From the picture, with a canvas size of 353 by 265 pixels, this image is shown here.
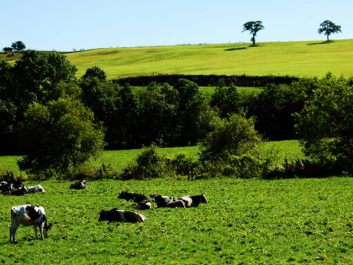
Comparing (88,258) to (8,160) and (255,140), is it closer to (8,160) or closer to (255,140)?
(255,140)

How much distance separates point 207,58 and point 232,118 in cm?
12223

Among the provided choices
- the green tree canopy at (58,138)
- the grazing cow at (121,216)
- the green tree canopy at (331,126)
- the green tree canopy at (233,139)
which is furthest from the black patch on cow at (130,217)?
the green tree canopy at (58,138)

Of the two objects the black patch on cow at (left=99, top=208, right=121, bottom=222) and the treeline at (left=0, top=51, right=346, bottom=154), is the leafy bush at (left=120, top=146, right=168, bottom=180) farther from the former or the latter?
the treeline at (left=0, top=51, right=346, bottom=154)

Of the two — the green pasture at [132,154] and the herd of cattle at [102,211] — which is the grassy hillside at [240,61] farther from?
the herd of cattle at [102,211]

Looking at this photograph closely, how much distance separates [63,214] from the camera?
2753 cm

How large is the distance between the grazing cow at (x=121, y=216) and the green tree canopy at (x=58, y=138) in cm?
2969

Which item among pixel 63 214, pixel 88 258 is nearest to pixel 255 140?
pixel 63 214

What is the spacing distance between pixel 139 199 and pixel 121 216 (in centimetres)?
568

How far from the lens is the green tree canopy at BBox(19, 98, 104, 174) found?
55.6 meters

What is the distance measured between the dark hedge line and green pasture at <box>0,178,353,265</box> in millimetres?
85545

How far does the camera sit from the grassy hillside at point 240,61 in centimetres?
13212

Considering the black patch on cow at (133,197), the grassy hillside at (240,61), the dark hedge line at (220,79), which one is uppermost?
the grassy hillside at (240,61)

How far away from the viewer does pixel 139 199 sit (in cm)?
3112

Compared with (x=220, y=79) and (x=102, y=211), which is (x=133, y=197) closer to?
(x=102, y=211)
